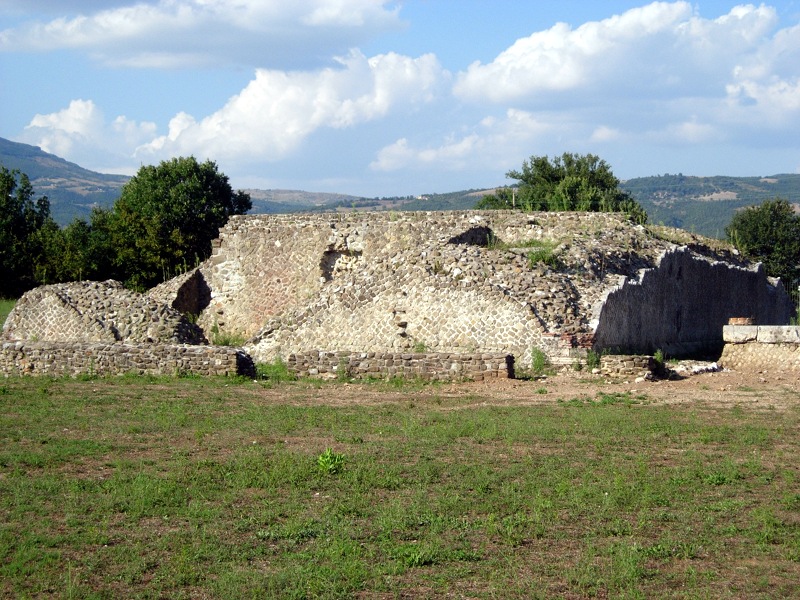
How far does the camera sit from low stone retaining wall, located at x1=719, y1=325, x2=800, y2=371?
19688 millimetres

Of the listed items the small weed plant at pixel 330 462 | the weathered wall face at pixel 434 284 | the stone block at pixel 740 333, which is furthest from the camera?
the stone block at pixel 740 333

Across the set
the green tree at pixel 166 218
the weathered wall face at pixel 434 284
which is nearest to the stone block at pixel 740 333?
the weathered wall face at pixel 434 284

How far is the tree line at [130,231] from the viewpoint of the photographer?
38.6 metres

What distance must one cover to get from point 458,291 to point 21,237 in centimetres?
3228

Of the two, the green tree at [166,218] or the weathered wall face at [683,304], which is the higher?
the green tree at [166,218]

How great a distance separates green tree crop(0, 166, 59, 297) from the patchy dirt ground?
91.6 ft

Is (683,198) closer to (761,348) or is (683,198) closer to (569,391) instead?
(761,348)

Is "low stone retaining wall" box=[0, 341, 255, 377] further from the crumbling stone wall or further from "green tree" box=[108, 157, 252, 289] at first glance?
"green tree" box=[108, 157, 252, 289]

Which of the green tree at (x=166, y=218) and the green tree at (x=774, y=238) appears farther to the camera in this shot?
the green tree at (x=774, y=238)

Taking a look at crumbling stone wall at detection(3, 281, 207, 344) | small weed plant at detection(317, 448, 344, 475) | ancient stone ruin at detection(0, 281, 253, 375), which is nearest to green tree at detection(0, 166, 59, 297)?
crumbling stone wall at detection(3, 281, 207, 344)

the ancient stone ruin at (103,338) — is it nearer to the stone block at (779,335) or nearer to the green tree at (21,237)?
the stone block at (779,335)

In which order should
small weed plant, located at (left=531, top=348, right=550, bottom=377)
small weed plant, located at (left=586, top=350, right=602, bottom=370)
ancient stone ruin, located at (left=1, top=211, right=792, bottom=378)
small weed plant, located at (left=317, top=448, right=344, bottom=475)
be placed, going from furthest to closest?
ancient stone ruin, located at (left=1, top=211, right=792, bottom=378), small weed plant, located at (left=531, top=348, right=550, bottom=377), small weed plant, located at (left=586, top=350, right=602, bottom=370), small weed plant, located at (left=317, top=448, right=344, bottom=475)

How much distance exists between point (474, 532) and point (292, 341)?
1332 centimetres

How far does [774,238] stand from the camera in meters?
50.5
